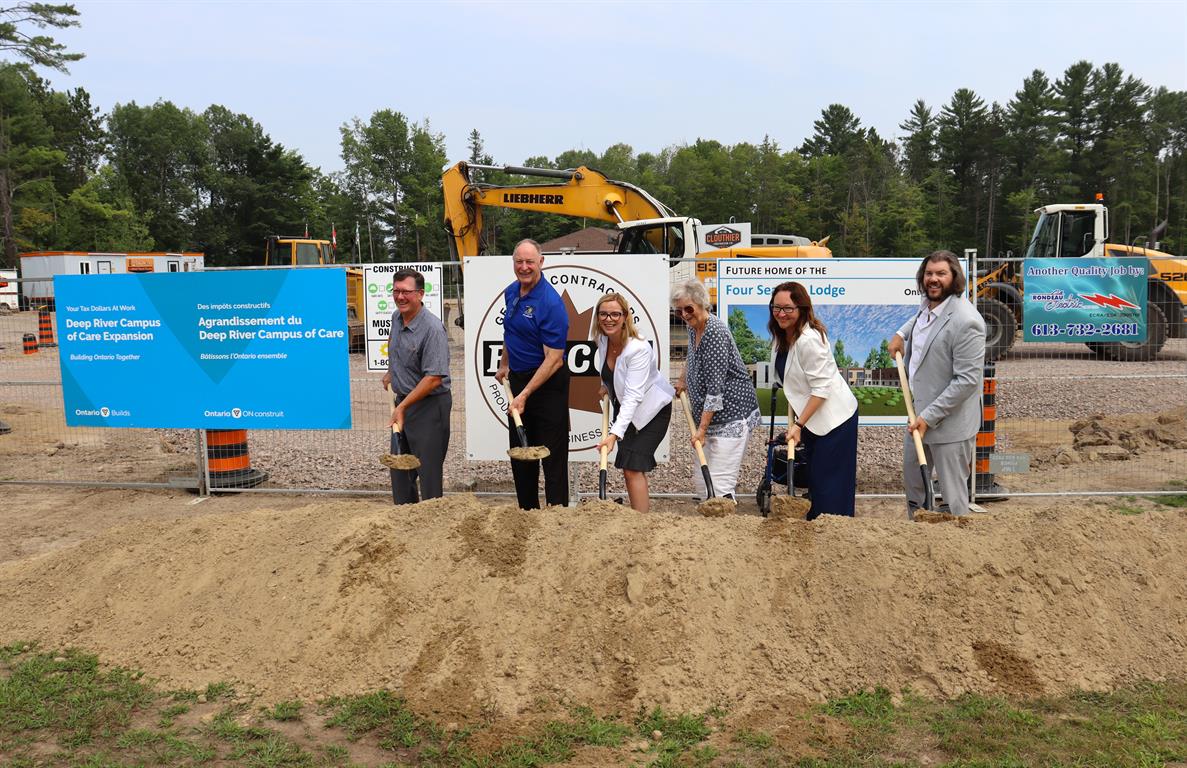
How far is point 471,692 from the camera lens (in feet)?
12.4

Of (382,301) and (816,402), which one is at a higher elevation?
(382,301)

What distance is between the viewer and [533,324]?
214 inches

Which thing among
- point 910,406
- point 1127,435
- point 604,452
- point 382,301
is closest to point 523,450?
point 604,452

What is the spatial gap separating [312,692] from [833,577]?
249 cm

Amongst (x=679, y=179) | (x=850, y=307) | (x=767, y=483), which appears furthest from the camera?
(x=679, y=179)

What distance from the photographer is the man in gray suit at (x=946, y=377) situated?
4.91 m

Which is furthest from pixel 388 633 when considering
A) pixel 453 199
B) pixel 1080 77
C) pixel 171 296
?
pixel 1080 77

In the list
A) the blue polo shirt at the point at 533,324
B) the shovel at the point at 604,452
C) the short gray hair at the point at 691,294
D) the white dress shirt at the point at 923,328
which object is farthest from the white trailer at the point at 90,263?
the white dress shirt at the point at 923,328

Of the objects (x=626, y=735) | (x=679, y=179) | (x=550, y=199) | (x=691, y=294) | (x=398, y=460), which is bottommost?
(x=626, y=735)

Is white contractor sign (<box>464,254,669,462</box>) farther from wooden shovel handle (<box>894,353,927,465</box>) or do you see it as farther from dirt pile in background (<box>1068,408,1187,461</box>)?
dirt pile in background (<box>1068,408,1187,461</box>)

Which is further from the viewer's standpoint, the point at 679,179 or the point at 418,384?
the point at 679,179

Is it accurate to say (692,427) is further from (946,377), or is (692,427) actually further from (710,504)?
(946,377)

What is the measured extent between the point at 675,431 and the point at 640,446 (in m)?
4.50

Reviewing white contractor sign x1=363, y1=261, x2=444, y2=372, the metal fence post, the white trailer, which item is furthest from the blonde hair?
the white trailer
